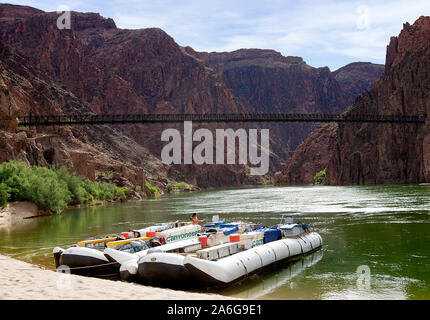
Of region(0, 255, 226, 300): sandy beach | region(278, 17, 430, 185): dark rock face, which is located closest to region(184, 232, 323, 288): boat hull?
region(0, 255, 226, 300): sandy beach

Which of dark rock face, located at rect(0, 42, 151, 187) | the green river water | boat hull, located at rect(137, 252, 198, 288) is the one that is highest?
dark rock face, located at rect(0, 42, 151, 187)

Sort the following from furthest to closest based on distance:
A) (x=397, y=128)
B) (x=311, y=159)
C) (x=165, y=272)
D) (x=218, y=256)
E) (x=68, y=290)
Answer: (x=311, y=159) < (x=397, y=128) < (x=218, y=256) < (x=165, y=272) < (x=68, y=290)

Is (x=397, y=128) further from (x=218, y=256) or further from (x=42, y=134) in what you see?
(x=218, y=256)

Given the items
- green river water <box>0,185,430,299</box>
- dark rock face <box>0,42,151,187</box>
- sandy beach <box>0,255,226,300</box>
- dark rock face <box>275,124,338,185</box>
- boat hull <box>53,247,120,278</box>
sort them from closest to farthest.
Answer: sandy beach <box>0,255,226,300</box> < green river water <box>0,185,430,299</box> < boat hull <box>53,247,120,278</box> < dark rock face <box>0,42,151,187</box> < dark rock face <box>275,124,338,185</box>

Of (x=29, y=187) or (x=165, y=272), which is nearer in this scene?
(x=165, y=272)

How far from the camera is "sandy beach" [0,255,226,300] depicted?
408 inches

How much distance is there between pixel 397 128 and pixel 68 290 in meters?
92.6

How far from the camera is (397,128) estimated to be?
9525 centimetres

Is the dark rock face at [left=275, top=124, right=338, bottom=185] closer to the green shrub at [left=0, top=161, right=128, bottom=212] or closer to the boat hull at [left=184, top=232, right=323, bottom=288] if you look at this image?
the green shrub at [left=0, top=161, right=128, bottom=212]

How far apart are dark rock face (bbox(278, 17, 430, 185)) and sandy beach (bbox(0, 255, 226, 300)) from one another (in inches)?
3177

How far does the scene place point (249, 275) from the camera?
1490 centimetres

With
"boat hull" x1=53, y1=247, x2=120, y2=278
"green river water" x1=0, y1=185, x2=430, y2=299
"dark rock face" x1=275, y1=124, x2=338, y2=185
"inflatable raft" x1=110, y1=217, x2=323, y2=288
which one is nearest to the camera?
"green river water" x1=0, y1=185, x2=430, y2=299

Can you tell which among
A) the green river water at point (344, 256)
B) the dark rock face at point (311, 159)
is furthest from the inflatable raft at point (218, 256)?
the dark rock face at point (311, 159)

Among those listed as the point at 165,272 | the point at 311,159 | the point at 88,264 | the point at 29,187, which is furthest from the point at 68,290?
the point at 311,159
